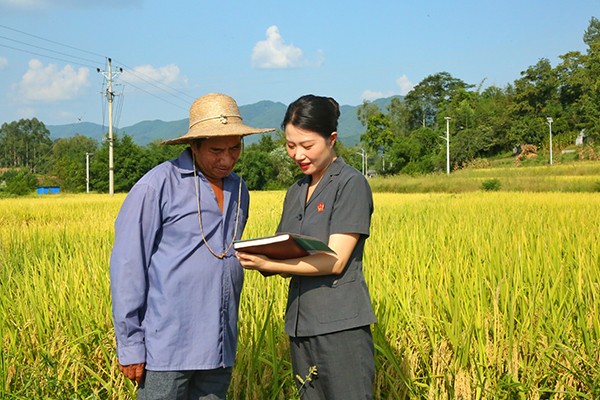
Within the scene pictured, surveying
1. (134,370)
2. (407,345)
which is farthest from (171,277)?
(407,345)

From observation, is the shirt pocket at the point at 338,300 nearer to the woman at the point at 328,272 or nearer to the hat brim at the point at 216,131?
the woman at the point at 328,272

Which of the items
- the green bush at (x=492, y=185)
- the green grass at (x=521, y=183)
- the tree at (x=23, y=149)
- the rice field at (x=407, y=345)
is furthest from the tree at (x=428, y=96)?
the rice field at (x=407, y=345)

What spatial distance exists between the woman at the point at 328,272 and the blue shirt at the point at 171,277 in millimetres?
176

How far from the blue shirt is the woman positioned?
18 cm

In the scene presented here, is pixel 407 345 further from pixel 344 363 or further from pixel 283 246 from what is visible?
pixel 283 246

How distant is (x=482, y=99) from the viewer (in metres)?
56.2

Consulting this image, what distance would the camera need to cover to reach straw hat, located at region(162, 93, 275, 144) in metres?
1.82

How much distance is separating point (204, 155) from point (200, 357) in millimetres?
630

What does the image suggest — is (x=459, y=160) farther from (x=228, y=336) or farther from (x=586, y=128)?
(x=228, y=336)

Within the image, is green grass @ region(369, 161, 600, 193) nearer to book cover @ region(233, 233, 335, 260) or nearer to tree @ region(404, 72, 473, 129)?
book cover @ region(233, 233, 335, 260)

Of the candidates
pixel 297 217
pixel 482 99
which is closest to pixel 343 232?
pixel 297 217

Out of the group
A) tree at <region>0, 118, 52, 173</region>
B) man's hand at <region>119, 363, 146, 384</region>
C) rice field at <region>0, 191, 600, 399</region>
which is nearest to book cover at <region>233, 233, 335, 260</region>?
man's hand at <region>119, 363, 146, 384</region>

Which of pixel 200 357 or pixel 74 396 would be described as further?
pixel 74 396

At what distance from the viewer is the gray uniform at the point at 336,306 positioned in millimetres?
1794
